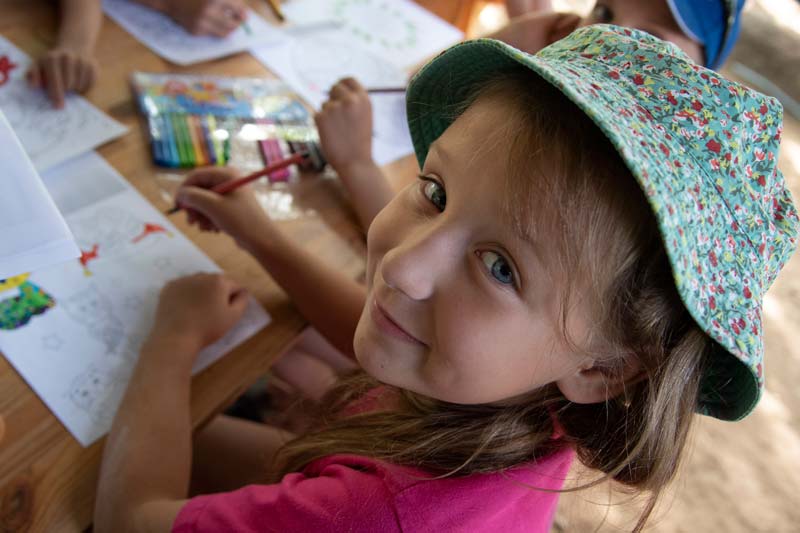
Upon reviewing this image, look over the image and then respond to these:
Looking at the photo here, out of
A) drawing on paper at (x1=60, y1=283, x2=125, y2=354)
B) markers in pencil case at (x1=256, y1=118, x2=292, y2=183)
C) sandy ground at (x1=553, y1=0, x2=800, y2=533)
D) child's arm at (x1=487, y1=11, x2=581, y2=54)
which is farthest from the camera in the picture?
sandy ground at (x1=553, y1=0, x2=800, y2=533)

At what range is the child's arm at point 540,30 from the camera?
1.04m

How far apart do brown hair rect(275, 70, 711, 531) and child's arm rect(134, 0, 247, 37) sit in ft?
1.83

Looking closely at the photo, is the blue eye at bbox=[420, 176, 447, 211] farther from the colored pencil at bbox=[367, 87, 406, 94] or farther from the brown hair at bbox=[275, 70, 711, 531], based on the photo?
the colored pencil at bbox=[367, 87, 406, 94]

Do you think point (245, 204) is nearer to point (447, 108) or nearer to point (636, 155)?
point (447, 108)

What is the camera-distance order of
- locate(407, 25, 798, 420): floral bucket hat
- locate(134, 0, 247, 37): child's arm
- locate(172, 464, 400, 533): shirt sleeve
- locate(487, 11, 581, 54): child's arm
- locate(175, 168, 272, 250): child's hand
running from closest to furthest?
locate(407, 25, 798, 420): floral bucket hat
locate(172, 464, 400, 533): shirt sleeve
locate(175, 168, 272, 250): child's hand
locate(134, 0, 247, 37): child's arm
locate(487, 11, 581, 54): child's arm

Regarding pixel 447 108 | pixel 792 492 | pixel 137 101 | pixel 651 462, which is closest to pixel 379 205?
pixel 447 108

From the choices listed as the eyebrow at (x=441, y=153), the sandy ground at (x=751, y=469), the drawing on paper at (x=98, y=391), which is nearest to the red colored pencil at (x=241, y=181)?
the drawing on paper at (x=98, y=391)

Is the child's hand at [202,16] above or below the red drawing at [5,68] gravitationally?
above

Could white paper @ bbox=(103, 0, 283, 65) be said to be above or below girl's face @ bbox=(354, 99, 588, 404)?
below

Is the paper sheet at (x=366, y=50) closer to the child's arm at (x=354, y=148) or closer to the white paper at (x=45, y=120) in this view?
the child's arm at (x=354, y=148)

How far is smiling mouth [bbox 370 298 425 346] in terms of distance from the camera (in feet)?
1.63

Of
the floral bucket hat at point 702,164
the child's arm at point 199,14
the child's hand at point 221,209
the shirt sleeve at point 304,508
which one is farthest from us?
the child's arm at point 199,14

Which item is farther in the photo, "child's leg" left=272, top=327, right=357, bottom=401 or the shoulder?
"child's leg" left=272, top=327, right=357, bottom=401

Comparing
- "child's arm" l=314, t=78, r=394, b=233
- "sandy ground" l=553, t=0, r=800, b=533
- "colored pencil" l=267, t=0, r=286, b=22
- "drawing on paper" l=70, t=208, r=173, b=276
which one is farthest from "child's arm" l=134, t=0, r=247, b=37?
"sandy ground" l=553, t=0, r=800, b=533
